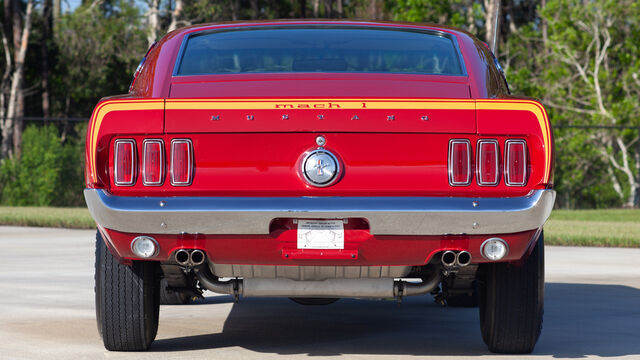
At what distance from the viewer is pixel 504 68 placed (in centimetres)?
3222

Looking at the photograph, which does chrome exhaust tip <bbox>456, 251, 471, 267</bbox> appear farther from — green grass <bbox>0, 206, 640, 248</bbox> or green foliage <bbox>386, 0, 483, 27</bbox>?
green foliage <bbox>386, 0, 483, 27</bbox>

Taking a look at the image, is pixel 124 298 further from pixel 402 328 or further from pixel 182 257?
pixel 402 328

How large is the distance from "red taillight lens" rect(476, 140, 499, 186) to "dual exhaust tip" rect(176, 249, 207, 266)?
1369 millimetres

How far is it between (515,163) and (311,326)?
2424mm

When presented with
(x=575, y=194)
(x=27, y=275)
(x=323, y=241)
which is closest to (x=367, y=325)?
(x=323, y=241)

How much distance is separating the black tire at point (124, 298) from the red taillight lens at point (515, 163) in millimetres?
1913

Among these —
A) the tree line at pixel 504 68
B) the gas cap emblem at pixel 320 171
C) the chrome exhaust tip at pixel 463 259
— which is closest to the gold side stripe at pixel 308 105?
the gas cap emblem at pixel 320 171

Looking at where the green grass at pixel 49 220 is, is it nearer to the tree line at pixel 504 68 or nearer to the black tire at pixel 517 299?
the tree line at pixel 504 68

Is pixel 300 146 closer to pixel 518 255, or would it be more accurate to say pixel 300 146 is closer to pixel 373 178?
pixel 373 178

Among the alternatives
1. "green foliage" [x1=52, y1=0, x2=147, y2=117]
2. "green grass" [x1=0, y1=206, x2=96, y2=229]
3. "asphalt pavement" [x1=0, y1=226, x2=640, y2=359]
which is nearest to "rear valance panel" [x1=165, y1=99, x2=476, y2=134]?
"asphalt pavement" [x1=0, y1=226, x2=640, y2=359]

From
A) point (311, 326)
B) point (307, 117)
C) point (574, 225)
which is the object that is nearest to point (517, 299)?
point (307, 117)

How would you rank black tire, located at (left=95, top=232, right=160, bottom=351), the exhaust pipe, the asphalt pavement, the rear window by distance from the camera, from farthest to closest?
the asphalt pavement
the rear window
black tire, located at (left=95, top=232, right=160, bottom=351)
the exhaust pipe

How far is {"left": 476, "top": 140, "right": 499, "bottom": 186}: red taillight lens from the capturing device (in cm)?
529

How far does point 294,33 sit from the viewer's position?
21.0 ft
